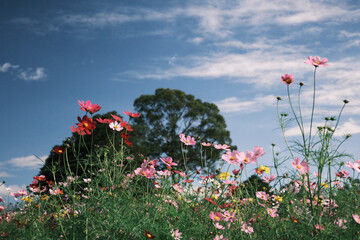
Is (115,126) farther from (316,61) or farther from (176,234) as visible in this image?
(316,61)

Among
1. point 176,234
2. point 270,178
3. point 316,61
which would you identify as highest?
point 316,61

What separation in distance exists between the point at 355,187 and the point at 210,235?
4.29ft

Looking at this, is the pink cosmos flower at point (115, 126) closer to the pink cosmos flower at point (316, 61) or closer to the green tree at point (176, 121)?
the pink cosmos flower at point (316, 61)

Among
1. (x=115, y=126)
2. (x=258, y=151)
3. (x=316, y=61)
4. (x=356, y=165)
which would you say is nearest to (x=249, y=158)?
(x=258, y=151)

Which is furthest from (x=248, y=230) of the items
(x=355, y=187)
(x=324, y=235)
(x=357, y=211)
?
(x=355, y=187)

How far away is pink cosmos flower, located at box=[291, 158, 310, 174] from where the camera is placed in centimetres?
228

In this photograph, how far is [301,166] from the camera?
7.63 feet

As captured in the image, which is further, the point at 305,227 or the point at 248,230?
the point at 248,230

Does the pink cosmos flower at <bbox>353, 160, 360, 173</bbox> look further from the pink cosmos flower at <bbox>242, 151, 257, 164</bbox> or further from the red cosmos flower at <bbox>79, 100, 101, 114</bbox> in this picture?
the red cosmos flower at <bbox>79, 100, 101, 114</bbox>

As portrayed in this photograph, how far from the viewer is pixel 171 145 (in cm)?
1830

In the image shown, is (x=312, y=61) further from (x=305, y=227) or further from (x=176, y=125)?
(x=176, y=125)

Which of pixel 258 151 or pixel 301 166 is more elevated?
pixel 258 151

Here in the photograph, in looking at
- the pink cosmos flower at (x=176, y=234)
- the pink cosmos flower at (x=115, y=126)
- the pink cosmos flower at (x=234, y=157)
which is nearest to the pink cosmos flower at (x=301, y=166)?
the pink cosmos flower at (x=234, y=157)

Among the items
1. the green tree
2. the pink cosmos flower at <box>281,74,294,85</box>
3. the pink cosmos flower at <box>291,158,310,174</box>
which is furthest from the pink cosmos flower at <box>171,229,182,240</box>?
the green tree
